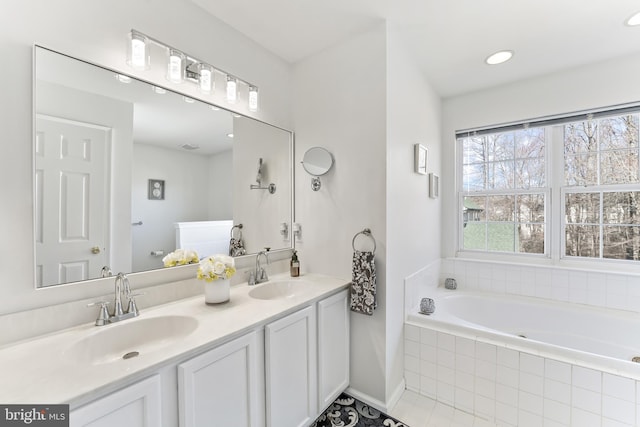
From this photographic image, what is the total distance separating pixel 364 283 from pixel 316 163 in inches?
37.9

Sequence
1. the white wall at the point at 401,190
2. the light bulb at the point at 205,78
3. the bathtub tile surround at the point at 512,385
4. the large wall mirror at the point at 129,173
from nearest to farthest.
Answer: the large wall mirror at the point at 129,173
the bathtub tile surround at the point at 512,385
the light bulb at the point at 205,78
the white wall at the point at 401,190

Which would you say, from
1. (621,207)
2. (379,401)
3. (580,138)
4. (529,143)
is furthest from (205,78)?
(621,207)

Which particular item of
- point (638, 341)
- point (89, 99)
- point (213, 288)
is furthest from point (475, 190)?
point (89, 99)

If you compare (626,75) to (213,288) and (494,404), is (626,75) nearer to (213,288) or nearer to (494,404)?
(494,404)

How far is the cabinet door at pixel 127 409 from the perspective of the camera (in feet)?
2.55

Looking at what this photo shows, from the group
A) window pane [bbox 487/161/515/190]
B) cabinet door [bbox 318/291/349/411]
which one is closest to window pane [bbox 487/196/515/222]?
window pane [bbox 487/161/515/190]

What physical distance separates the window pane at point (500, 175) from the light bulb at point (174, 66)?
2.93 m

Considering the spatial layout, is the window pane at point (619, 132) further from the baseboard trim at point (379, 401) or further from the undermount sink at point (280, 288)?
the undermount sink at point (280, 288)

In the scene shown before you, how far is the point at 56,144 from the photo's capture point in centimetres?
116

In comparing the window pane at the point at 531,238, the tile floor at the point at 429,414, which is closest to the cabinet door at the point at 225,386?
the tile floor at the point at 429,414

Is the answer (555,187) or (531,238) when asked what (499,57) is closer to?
(555,187)

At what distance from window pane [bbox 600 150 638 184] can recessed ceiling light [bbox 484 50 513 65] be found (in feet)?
4.03

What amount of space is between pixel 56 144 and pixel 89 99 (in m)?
0.26

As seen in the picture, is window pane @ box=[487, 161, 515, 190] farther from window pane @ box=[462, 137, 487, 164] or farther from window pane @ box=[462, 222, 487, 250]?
window pane @ box=[462, 222, 487, 250]
